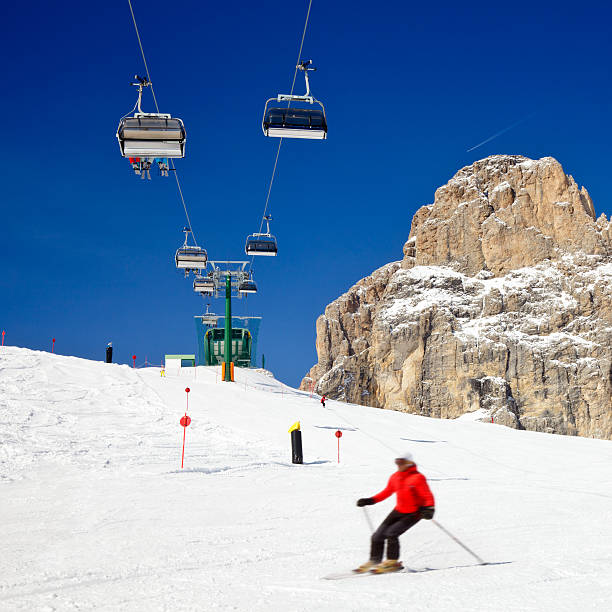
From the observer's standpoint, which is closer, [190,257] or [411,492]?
[411,492]

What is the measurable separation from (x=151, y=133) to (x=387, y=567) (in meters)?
10.3

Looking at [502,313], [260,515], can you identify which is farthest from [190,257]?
[502,313]

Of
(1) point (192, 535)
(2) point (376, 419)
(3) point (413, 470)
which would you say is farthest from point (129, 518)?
(2) point (376, 419)

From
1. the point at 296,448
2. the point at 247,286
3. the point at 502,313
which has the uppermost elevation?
the point at 502,313

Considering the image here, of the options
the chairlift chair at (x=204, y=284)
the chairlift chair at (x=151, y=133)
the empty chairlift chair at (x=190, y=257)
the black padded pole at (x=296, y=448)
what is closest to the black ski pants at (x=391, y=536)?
the black padded pole at (x=296, y=448)

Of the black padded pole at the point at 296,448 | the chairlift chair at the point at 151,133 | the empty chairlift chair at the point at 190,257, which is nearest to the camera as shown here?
the chairlift chair at the point at 151,133

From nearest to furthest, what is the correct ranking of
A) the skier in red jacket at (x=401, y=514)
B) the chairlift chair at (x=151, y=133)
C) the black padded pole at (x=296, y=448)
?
the skier in red jacket at (x=401, y=514)
the chairlift chair at (x=151, y=133)
the black padded pole at (x=296, y=448)

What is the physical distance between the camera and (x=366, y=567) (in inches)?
231

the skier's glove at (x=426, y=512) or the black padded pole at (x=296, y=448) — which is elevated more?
the black padded pole at (x=296, y=448)

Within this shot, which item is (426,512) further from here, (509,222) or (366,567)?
(509,222)

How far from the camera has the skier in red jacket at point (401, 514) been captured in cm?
595

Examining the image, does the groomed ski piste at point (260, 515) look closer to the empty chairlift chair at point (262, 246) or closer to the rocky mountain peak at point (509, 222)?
the empty chairlift chair at point (262, 246)

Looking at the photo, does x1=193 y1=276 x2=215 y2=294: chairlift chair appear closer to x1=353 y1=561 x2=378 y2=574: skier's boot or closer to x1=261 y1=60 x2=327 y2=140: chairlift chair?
x1=261 y1=60 x2=327 y2=140: chairlift chair

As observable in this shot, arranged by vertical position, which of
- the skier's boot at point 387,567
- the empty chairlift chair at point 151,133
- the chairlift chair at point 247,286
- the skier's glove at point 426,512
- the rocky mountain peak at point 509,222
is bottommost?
the skier's boot at point 387,567
